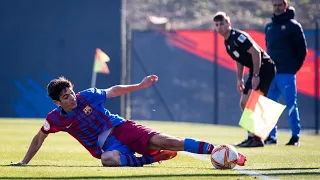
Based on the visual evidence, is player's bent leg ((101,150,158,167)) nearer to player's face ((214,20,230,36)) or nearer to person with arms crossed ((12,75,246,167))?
person with arms crossed ((12,75,246,167))

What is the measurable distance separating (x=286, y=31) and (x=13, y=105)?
12579 mm

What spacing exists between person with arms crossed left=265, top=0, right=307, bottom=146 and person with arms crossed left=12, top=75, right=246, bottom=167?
4761 mm

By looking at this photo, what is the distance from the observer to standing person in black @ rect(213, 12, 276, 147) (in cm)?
1218

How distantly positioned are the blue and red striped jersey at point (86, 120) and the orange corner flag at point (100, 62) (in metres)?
13.8

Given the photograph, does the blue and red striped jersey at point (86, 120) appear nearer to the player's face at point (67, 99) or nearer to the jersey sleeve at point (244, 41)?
the player's face at point (67, 99)

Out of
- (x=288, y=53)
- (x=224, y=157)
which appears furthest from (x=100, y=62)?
(x=224, y=157)

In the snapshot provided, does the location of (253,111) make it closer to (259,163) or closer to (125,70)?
(259,163)

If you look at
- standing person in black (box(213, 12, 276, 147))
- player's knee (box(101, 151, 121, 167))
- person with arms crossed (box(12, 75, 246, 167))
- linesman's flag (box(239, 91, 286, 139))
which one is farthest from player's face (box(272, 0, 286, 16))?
player's knee (box(101, 151, 121, 167))

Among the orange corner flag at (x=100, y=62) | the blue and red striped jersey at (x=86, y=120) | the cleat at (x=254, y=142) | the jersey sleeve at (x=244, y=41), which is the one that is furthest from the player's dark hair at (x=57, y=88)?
the orange corner flag at (x=100, y=62)

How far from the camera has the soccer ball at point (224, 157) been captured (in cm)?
830

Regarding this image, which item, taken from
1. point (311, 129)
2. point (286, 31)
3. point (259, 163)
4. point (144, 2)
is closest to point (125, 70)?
point (311, 129)

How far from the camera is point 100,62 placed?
2317cm

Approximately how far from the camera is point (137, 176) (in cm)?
744

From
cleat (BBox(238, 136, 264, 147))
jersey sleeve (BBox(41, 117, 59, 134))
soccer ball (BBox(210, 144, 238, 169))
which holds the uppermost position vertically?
jersey sleeve (BBox(41, 117, 59, 134))
